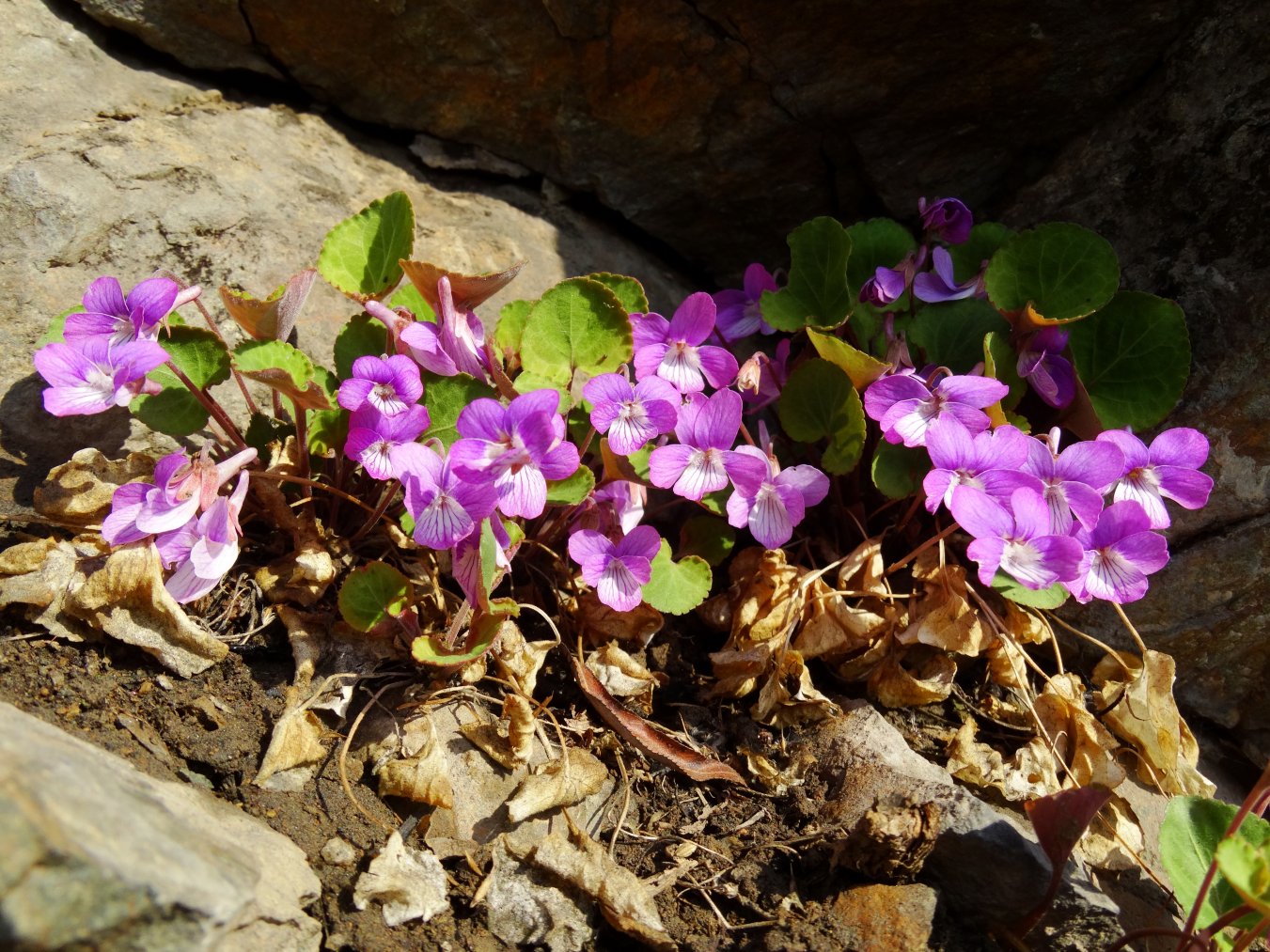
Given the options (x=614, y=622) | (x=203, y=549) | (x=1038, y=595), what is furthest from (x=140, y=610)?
(x=1038, y=595)

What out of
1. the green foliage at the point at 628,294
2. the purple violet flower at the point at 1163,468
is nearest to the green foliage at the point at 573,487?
the green foliage at the point at 628,294

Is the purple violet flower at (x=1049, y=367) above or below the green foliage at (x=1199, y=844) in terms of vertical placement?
above

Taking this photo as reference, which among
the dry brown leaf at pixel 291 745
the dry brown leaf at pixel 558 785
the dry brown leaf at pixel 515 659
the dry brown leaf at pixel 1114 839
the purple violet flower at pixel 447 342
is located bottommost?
the dry brown leaf at pixel 291 745

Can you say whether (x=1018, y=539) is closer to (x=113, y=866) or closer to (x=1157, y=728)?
(x=1157, y=728)

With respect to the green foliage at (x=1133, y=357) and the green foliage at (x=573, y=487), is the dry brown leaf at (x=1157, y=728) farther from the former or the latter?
the green foliage at (x=573, y=487)

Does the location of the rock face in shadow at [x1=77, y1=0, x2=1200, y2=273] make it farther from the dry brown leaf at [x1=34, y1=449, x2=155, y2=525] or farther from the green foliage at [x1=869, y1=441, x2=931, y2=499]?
the dry brown leaf at [x1=34, y1=449, x2=155, y2=525]

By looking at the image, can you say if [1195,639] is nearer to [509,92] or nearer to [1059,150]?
[1059,150]
